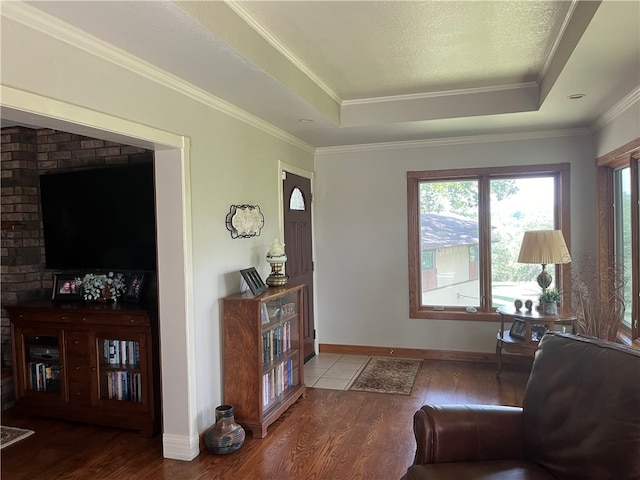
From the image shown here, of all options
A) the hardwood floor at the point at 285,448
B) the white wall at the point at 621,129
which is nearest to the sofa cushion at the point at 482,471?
the hardwood floor at the point at 285,448

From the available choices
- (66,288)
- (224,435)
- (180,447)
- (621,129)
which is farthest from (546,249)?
(66,288)

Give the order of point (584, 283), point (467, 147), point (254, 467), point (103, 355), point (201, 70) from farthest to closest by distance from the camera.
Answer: point (467, 147) → point (584, 283) → point (103, 355) → point (254, 467) → point (201, 70)

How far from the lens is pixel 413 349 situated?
5.04m

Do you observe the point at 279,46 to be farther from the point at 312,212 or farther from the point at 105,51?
the point at 312,212

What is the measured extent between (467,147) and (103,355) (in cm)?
387

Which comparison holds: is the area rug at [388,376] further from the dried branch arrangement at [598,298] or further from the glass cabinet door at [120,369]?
the glass cabinet door at [120,369]

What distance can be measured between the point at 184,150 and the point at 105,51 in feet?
2.52

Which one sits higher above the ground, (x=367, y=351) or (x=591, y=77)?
(x=591, y=77)

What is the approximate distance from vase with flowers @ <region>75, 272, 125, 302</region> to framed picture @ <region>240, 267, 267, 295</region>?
41.0 inches

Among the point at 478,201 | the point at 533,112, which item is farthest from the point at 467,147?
the point at 533,112

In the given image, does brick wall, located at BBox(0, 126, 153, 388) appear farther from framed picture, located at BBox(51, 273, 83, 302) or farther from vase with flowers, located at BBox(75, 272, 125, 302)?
vase with flowers, located at BBox(75, 272, 125, 302)

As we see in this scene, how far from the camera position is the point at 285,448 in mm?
3039

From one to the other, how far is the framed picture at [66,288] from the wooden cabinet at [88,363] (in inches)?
5.3

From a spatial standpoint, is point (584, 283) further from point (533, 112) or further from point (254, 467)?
point (254, 467)
